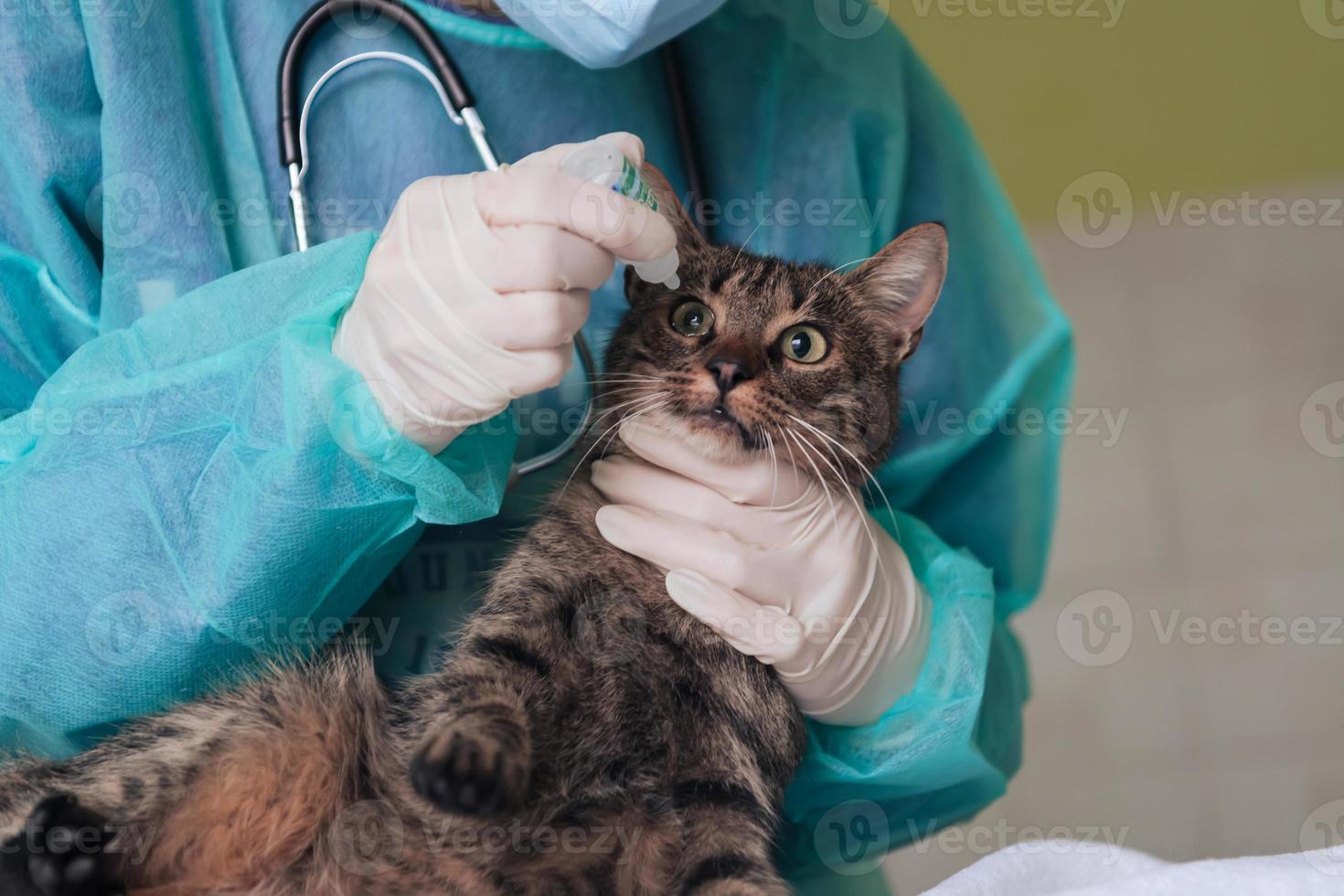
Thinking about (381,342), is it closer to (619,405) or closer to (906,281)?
(619,405)

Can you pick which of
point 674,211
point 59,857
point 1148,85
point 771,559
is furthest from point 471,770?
point 1148,85

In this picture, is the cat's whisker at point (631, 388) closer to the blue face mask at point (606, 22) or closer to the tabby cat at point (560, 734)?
the tabby cat at point (560, 734)

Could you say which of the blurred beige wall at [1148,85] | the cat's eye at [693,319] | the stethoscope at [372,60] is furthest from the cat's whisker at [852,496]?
the blurred beige wall at [1148,85]

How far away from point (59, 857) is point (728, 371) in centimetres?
87

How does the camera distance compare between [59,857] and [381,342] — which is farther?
[381,342]

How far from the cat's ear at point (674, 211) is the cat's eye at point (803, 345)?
0.20 metres

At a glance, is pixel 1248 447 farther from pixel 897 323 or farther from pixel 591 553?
pixel 591 553

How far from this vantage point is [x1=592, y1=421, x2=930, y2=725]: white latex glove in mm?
1173

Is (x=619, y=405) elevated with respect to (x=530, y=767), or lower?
elevated

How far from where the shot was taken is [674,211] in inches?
50.7

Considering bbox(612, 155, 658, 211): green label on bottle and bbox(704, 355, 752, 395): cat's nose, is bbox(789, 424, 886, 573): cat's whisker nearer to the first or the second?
bbox(704, 355, 752, 395): cat's nose

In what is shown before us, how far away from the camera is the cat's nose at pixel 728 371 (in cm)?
115

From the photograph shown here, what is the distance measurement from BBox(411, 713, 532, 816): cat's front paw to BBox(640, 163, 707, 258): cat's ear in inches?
25.7

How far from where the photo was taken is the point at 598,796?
1.06 m
